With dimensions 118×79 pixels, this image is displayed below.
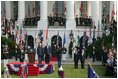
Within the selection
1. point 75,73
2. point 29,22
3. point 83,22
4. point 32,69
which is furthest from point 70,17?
point 32,69

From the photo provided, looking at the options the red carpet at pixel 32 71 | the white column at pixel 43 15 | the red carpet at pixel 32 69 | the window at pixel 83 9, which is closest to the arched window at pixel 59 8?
the window at pixel 83 9

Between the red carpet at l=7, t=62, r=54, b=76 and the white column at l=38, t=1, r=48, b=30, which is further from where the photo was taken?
the white column at l=38, t=1, r=48, b=30

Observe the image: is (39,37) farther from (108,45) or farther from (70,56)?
(108,45)

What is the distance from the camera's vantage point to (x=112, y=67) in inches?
1090

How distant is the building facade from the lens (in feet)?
157

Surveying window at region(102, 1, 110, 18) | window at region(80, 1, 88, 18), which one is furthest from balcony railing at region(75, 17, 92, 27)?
window at region(102, 1, 110, 18)

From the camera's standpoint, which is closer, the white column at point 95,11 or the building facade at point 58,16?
the building facade at point 58,16

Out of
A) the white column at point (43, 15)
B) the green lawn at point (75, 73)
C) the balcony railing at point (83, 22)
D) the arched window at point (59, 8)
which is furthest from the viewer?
the arched window at point (59, 8)

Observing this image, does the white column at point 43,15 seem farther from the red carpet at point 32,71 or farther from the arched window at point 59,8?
the red carpet at point 32,71

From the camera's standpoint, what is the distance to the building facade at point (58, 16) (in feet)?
157

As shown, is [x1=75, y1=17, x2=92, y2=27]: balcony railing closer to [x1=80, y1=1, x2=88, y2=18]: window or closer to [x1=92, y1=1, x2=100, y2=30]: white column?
[x1=92, y1=1, x2=100, y2=30]: white column

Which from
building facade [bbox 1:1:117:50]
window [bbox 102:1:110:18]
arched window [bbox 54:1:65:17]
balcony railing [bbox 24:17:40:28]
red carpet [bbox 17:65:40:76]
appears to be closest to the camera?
red carpet [bbox 17:65:40:76]

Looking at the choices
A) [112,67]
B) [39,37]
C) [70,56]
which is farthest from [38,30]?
[112,67]

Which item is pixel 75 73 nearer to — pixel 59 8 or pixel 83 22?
pixel 83 22
